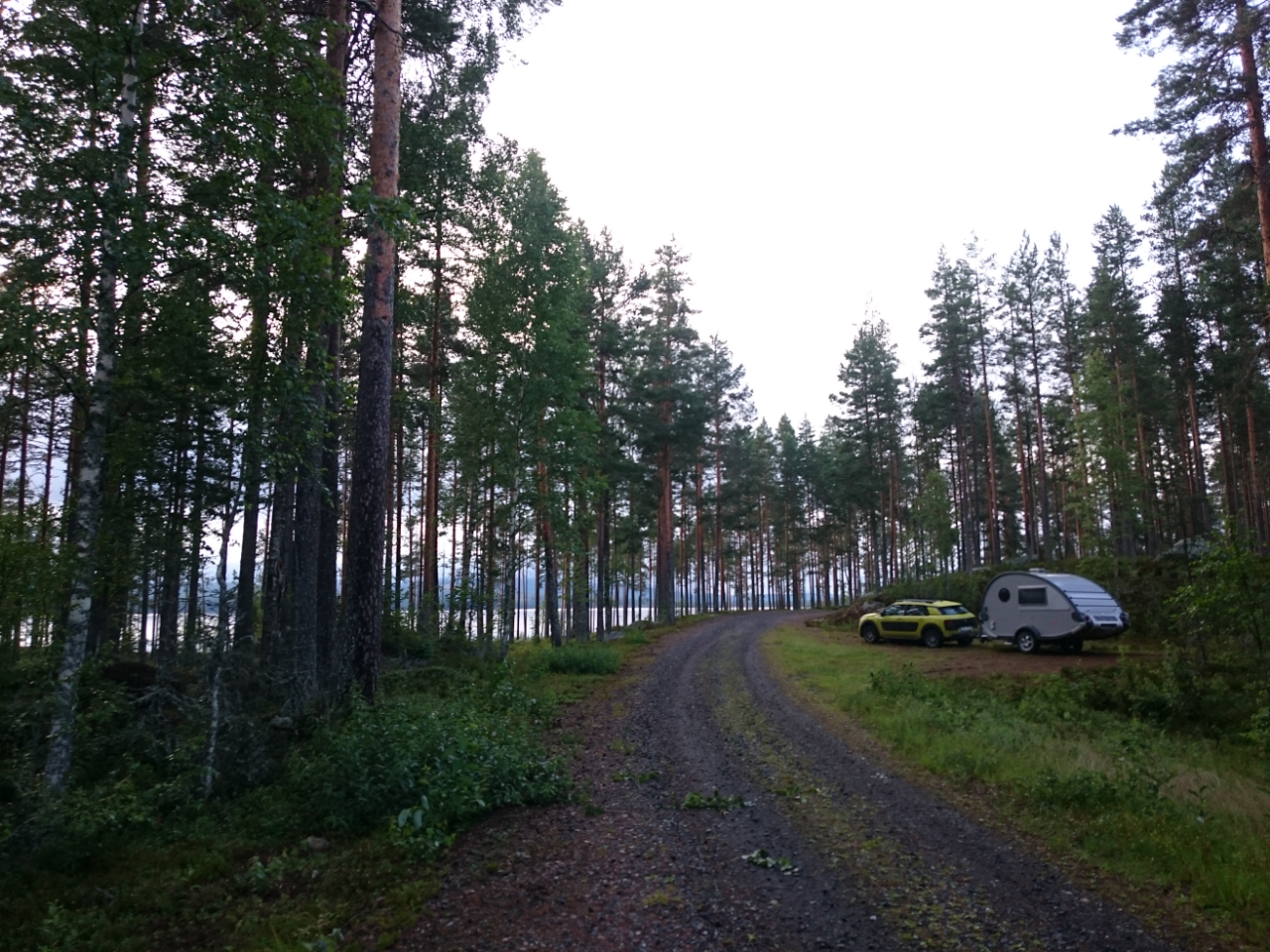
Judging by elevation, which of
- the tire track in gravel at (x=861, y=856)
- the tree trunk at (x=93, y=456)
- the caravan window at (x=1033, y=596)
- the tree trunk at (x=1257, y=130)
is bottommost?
the tire track in gravel at (x=861, y=856)

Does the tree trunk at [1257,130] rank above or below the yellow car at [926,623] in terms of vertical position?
above

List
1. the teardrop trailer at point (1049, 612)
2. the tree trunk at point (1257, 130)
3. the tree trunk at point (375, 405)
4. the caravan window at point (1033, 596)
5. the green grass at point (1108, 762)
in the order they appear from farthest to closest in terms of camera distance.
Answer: the caravan window at point (1033, 596) < the teardrop trailer at point (1049, 612) < the tree trunk at point (1257, 130) < the tree trunk at point (375, 405) < the green grass at point (1108, 762)

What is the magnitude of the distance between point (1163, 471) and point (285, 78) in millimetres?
45785

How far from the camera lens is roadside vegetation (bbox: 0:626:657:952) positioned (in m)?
5.53

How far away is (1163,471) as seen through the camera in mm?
39031

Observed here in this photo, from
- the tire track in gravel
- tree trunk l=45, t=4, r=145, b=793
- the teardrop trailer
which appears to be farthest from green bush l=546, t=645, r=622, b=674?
the teardrop trailer

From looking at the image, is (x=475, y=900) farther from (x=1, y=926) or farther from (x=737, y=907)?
(x=1, y=926)

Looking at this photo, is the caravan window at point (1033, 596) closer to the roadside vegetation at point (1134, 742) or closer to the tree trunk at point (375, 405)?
the roadside vegetation at point (1134, 742)

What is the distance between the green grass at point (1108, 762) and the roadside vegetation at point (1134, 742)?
2 centimetres

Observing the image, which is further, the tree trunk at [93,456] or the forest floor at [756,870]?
the tree trunk at [93,456]

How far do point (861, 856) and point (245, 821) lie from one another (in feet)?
20.7

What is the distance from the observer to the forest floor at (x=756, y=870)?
16.0 feet

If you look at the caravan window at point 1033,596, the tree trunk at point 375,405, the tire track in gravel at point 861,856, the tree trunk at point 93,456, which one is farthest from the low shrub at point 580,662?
the caravan window at point 1033,596

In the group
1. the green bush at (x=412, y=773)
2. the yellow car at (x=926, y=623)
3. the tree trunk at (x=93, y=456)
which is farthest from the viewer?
the yellow car at (x=926, y=623)
